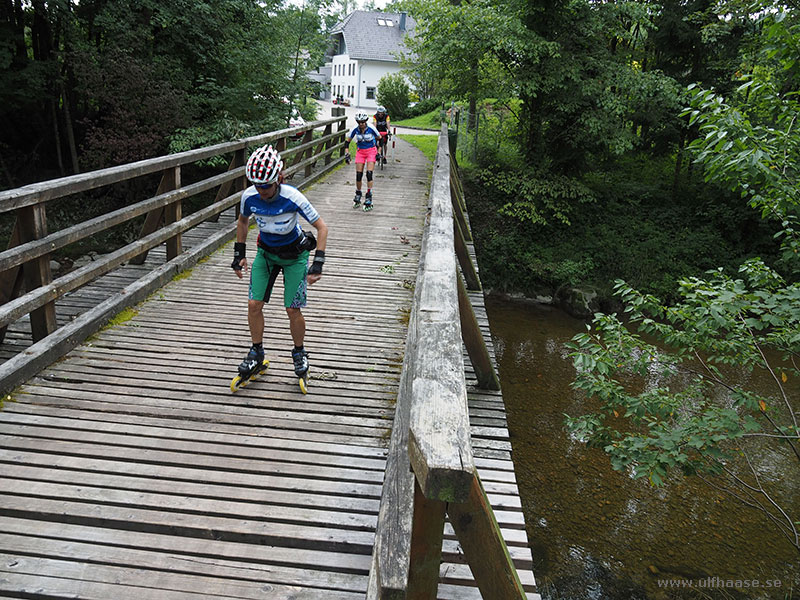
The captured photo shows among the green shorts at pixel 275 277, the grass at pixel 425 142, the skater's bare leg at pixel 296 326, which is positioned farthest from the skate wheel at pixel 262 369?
the grass at pixel 425 142

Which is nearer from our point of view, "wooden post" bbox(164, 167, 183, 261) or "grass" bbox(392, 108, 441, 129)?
"wooden post" bbox(164, 167, 183, 261)

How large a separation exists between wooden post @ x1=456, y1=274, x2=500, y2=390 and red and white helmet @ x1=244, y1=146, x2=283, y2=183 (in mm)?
1517

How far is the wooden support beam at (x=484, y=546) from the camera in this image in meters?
1.72

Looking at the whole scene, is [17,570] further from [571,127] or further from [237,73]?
[571,127]

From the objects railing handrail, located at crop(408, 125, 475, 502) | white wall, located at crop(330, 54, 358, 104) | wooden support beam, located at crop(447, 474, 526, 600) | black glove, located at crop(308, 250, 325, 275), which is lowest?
wooden support beam, located at crop(447, 474, 526, 600)

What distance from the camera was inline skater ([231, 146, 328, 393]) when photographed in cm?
417

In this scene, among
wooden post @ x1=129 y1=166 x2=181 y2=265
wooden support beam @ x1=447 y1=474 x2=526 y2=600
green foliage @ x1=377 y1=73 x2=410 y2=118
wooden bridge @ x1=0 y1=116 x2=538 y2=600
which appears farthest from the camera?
green foliage @ x1=377 y1=73 x2=410 y2=118

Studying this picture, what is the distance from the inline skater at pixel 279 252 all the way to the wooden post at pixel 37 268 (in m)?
1.41

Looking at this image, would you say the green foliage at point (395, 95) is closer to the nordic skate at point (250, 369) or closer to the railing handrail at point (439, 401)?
the nordic skate at point (250, 369)

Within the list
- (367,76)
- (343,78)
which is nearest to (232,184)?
(367,76)

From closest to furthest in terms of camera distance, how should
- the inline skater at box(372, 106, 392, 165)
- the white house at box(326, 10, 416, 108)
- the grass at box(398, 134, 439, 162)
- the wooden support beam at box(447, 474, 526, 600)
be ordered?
the wooden support beam at box(447, 474, 526, 600) → the inline skater at box(372, 106, 392, 165) → the grass at box(398, 134, 439, 162) → the white house at box(326, 10, 416, 108)

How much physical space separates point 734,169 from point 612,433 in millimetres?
2867

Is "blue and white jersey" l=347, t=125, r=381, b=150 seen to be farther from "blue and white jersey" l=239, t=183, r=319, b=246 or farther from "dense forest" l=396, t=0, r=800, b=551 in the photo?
"blue and white jersey" l=239, t=183, r=319, b=246

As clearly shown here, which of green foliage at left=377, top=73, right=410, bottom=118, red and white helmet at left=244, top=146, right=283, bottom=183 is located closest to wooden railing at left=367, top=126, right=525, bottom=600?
A: red and white helmet at left=244, top=146, right=283, bottom=183
